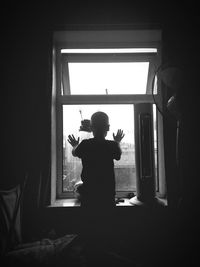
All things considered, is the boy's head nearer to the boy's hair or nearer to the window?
the boy's hair

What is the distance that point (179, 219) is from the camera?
175cm

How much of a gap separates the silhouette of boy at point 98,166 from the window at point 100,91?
39 cm

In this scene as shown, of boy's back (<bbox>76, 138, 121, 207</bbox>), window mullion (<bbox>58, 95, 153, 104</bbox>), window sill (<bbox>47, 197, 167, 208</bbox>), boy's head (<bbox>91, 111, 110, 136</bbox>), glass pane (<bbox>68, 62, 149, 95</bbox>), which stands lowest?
window sill (<bbox>47, 197, 167, 208</bbox>)

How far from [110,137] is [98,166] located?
20.5 inches

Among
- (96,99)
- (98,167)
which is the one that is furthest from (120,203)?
(96,99)

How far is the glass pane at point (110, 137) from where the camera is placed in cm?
215

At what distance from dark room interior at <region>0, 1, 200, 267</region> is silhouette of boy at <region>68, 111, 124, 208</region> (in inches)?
7.5

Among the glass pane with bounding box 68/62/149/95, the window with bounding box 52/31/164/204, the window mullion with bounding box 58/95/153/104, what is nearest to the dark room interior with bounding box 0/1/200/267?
the window with bounding box 52/31/164/204

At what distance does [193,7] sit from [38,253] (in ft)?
7.14

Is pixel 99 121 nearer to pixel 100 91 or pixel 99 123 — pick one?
pixel 99 123

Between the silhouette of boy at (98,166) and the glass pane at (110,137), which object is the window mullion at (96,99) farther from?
the silhouette of boy at (98,166)

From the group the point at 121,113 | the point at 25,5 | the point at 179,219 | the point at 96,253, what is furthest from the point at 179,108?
the point at 25,5

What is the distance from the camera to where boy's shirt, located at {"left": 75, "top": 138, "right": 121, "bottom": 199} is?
1.71 meters

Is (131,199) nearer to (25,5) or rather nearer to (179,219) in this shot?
(179,219)
